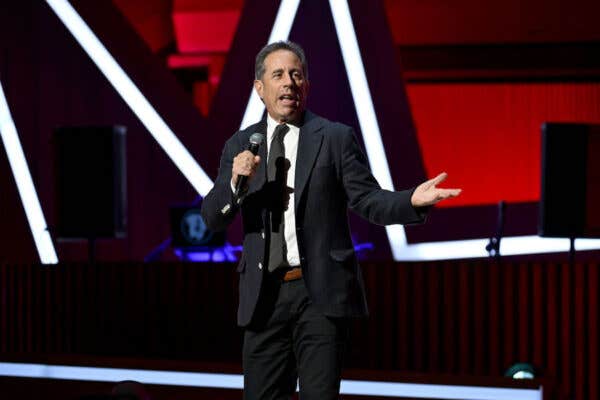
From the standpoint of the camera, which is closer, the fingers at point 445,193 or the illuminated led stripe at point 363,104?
the fingers at point 445,193

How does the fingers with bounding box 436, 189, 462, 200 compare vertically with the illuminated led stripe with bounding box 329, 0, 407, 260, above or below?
below

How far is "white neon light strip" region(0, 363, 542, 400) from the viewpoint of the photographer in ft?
9.73

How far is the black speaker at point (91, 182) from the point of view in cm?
555

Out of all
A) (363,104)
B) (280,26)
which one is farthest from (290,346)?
(280,26)

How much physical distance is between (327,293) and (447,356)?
8.20 ft

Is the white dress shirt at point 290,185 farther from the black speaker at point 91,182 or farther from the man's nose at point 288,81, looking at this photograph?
the black speaker at point 91,182

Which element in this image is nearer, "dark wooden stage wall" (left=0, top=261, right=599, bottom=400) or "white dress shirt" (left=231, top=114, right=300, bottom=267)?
"white dress shirt" (left=231, top=114, right=300, bottom=267)

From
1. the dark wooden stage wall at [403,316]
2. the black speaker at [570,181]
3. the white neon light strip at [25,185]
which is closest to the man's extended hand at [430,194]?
the dark wooden stage wall at [403,316]

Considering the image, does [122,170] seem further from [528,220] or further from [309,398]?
[309,398]

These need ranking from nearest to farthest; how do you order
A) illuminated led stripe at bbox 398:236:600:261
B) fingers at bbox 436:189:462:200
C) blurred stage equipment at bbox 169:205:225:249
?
fingers at bbox 436:189:462:200, blurred stage equipment at bbox 169:205:225:249, illuminated led stripe at bbox 398:236:600:261

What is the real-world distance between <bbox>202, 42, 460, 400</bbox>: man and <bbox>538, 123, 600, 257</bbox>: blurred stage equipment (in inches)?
117

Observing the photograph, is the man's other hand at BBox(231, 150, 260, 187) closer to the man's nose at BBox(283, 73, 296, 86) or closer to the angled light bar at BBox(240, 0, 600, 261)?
the man's nose at BBox(283, 73, 296, 86)

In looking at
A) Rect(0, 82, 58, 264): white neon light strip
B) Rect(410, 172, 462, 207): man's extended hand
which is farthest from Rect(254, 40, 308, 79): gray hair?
Rect(0, 82, 58, 264): white neon light strip

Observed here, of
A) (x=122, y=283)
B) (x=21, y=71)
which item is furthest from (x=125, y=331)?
(x=21, y=71)
